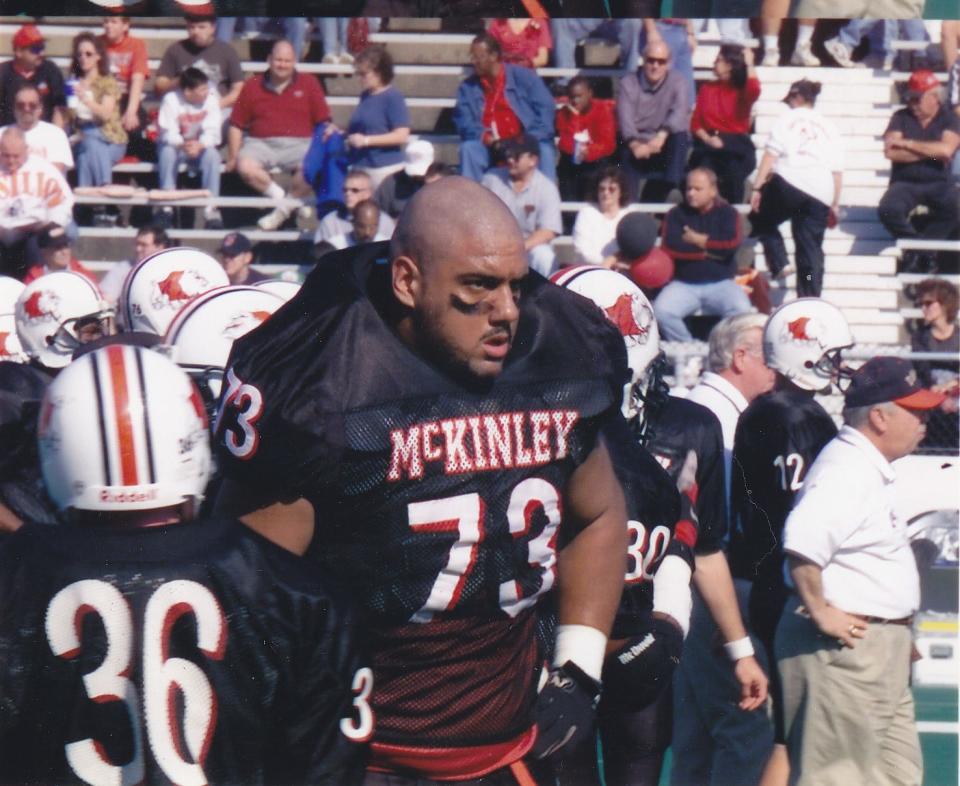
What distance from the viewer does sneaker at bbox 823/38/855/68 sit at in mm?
9008

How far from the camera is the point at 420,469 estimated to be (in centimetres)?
282

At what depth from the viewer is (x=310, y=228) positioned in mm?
9078

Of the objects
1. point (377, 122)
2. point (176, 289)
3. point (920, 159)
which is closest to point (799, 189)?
point (920, 159)

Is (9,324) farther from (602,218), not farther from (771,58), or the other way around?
(771,58)

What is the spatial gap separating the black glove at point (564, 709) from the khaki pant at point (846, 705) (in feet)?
6.13

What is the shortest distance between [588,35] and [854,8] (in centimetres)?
355

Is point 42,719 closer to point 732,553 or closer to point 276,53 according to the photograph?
point 732,553

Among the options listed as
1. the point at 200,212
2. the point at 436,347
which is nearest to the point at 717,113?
the point at 200,212

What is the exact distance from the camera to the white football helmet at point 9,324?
5.42 m

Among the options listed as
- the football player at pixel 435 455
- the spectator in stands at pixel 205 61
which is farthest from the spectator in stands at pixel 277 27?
the football player at pixel 435 455

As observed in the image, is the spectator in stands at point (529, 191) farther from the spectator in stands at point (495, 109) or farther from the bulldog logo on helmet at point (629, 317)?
the bulldog logo on helmet at point (629, 317)

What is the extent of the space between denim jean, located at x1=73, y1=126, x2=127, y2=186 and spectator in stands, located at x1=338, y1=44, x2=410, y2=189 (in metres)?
1.46

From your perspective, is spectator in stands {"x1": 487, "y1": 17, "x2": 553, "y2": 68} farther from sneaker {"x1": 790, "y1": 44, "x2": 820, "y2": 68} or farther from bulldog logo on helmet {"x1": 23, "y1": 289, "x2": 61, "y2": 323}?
bulldog logo on helmet {"x1": 23, "y1": 289, "x2": 61, "y2": 323}

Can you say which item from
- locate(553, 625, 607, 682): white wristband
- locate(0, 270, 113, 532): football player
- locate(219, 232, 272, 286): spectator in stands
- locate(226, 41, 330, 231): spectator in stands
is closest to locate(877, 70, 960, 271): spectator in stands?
locate(226, 41, 330, 231): spectator in stands
